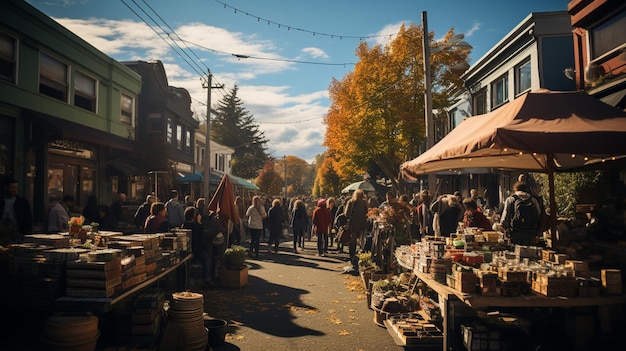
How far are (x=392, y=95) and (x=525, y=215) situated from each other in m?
19.2

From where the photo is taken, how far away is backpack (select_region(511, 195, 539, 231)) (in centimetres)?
752

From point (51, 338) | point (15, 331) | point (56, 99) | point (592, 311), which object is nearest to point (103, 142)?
point (56, 99)

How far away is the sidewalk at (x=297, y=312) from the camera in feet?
20.1

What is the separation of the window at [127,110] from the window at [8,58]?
7.82 meters

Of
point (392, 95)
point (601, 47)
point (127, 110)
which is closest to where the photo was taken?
point (601, 47)

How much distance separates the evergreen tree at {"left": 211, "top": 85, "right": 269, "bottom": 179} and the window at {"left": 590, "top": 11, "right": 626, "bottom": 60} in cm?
4848

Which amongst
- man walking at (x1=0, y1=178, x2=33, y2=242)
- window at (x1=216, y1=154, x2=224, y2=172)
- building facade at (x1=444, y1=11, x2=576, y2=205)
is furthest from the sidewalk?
window at (x1=216, y1=154, x2=224, y2=172)

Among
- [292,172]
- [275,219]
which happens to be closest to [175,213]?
[275,219]

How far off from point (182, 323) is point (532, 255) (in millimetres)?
4609

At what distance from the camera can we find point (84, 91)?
57.8 ft

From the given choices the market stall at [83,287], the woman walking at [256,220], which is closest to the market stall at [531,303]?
the market stall at [83,287]

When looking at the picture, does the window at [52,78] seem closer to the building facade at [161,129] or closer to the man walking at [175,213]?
the building facade at [161,129]

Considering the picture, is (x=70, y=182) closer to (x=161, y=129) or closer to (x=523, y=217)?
(x=161, y=129)

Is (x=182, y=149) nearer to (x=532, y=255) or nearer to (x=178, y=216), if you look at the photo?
(x=178, y=216)
